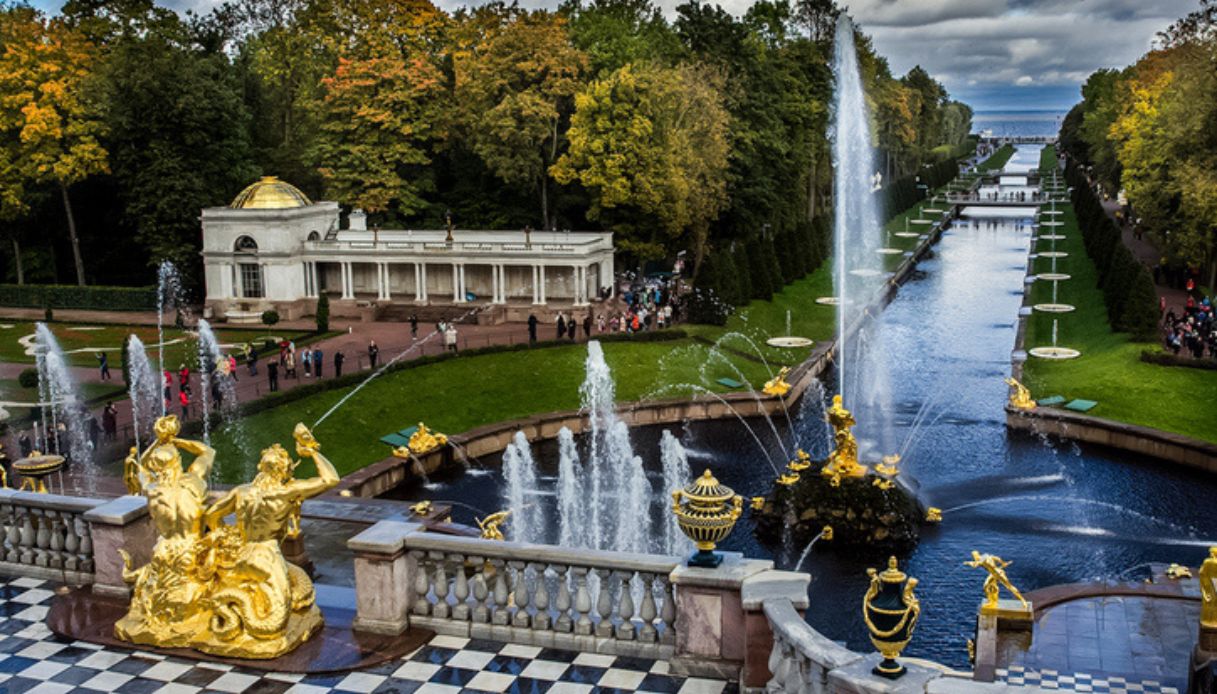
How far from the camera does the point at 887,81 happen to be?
133 metres

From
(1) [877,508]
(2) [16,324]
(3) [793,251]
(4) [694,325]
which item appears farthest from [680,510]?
(3) [793,251]

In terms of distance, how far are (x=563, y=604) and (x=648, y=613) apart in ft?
3.62

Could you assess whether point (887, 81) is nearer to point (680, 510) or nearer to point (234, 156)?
point (234, 156)

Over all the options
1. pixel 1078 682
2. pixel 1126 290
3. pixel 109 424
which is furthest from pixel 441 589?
pixel 1126 290

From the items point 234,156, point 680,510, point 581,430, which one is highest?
point 234,156

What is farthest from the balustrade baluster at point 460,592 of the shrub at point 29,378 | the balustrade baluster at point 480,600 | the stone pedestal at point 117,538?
the shrub at point 29,378

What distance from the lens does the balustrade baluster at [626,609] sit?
14359 mm

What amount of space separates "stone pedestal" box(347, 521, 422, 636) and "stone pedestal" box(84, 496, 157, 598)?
3.40m

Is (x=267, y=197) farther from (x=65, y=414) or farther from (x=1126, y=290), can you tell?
(x=1126, y=290)

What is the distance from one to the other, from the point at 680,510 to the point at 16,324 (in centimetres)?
5939

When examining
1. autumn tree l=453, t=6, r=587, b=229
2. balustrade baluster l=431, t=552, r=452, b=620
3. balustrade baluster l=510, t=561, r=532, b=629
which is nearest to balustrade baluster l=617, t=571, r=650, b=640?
balustrade baluster l=510, t=561, r=532, b=629

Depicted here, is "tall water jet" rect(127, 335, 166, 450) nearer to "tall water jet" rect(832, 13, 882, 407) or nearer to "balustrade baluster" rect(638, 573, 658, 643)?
"tall water jet" rect(832, 13, 882, 407)

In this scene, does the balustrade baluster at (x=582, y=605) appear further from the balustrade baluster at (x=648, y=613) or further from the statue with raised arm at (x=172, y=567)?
the statue with raised arm at (x=172, y=567)

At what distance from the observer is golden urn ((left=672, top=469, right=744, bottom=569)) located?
13.5 metres
